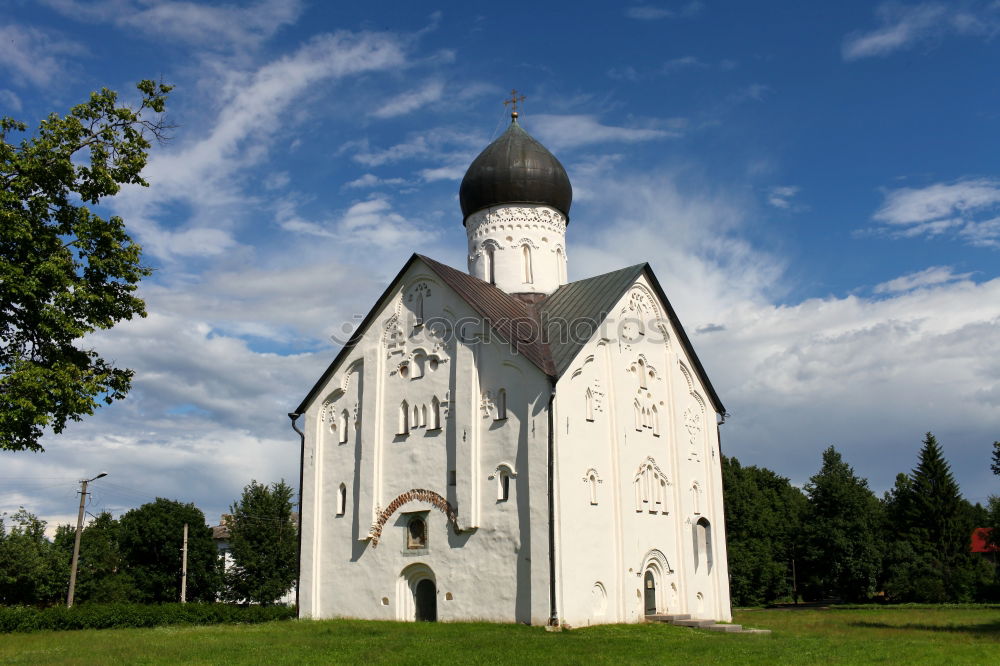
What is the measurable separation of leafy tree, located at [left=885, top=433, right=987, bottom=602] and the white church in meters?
20.5

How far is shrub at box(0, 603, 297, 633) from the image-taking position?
20.2 meters

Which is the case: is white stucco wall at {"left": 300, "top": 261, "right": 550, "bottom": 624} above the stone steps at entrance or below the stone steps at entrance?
above

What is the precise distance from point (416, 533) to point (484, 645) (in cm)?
680

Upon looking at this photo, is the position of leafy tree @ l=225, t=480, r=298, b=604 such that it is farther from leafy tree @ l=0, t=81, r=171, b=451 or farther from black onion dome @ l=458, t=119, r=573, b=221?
leafy tree @ l=0, t=81, r=171, b=451

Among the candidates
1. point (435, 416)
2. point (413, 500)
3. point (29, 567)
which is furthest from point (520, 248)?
point (29, 567)

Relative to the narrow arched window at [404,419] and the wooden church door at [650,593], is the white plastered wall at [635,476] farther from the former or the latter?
the narrow arched window at [404,419]

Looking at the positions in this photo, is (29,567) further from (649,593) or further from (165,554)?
(649,593)

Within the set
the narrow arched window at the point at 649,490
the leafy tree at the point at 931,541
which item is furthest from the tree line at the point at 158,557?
the leafy tree at the point at 931,541

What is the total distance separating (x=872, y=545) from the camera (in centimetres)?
4219

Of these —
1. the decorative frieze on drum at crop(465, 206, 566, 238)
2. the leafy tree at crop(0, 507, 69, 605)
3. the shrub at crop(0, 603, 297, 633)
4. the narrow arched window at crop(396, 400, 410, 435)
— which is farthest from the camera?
the leafy tree at crop(0, 507, 69, 605)

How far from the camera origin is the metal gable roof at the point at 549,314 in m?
20.9

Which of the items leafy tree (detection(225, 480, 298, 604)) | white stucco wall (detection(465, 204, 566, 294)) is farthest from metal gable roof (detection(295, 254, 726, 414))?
leafy tree (detection(225, 480, 298, 604))

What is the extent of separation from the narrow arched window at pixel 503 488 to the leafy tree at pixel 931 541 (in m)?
28.7

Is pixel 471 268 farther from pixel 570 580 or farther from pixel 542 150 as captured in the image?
pixel 570 580
